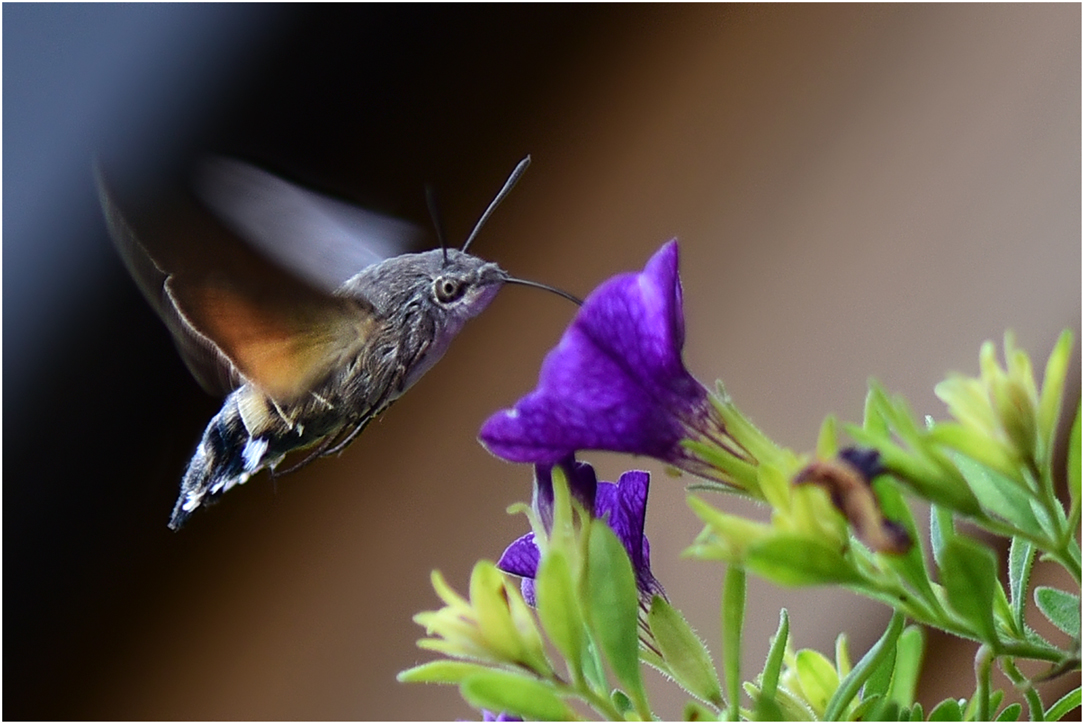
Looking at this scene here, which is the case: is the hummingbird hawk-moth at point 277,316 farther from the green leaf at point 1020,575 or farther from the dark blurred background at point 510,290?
the dark blurred background at point 510,290

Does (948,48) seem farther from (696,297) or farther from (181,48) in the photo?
(181,48)

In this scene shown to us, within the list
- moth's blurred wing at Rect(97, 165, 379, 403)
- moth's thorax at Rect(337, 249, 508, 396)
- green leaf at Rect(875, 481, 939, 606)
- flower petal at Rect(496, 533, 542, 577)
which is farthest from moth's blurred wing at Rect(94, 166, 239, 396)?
green leaf at Rect(875, 481, 939, 606)

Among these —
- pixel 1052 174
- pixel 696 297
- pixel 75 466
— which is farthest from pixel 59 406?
pixel 1052 174

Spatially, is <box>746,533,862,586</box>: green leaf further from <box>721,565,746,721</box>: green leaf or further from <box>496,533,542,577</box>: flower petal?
<box>496,533,542,577</box>: flower petal

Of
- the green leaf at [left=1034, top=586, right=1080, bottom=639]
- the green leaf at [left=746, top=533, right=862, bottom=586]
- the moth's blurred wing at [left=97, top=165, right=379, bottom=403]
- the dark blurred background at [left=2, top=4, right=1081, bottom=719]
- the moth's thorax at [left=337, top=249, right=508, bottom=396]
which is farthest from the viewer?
the dark blurred background at [left=2, top=4, right=1081, bottom=719]

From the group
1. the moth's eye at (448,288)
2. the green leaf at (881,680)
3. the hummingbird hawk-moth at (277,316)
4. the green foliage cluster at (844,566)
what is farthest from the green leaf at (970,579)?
the moth's eye at (448,288)
